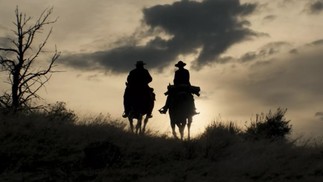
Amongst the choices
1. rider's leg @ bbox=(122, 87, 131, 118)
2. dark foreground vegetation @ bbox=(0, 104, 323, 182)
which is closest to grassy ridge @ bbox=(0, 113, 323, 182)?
dark foreground vegetation @ bbox=(0, 104, 323, 182)

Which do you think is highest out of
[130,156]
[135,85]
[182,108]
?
[135,85]

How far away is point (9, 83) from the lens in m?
28.8

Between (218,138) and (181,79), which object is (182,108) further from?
(218,138)

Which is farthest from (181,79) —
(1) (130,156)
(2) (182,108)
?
(1) (130,156)

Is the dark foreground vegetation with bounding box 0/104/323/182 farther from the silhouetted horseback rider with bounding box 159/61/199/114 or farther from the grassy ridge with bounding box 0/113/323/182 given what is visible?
the silhouetted horseback rider with bounding box 159/61/199/114

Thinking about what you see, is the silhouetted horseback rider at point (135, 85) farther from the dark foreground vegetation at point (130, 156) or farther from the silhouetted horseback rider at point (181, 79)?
the dark foreground vegetation at point (130, 156)

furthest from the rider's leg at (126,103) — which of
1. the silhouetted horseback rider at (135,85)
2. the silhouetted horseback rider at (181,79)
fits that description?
the silhouetted horseback rider at (181,79)

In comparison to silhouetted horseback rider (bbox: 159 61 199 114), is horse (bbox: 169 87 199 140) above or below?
below

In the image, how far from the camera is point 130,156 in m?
16.0

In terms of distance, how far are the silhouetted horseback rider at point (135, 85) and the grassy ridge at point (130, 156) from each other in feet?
7.55

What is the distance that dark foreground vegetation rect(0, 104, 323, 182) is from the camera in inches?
547

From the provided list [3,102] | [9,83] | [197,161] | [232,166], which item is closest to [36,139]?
[197,161]

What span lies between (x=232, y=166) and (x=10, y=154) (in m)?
6.24

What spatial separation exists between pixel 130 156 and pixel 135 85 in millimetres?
5364
